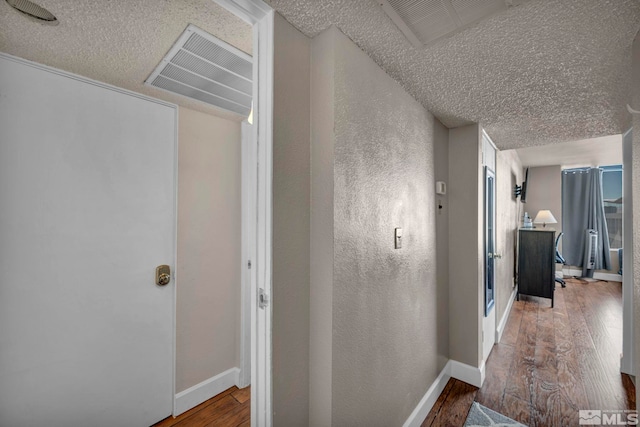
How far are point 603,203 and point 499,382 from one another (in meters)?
5.86

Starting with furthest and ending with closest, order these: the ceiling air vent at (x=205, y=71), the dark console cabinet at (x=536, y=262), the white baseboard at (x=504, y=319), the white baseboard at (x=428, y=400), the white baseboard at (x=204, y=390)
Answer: the dark console cabinet at (x=536, y=262)
the white baseboard at (x=504, y=319)
the white baseboard at (x=204, y=390)
the white baseboard at (x=428, y=400)
the ceiling air vent at (x=205, y=71)

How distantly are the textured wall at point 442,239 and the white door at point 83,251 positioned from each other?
1.98m

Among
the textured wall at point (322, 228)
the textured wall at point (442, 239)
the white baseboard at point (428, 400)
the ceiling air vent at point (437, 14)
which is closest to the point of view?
the ceiling air vent at point (437, 14)

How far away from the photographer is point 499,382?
2.29 metres

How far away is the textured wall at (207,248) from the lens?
1.96m

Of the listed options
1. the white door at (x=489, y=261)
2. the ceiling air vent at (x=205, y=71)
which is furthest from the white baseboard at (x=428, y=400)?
the ceiling air vent at (x=205, y=71)

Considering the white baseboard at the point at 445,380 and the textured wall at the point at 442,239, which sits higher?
the textured wall at the point at 442,239

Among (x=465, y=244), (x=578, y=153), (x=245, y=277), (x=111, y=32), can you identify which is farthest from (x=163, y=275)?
(x=578, y=153)

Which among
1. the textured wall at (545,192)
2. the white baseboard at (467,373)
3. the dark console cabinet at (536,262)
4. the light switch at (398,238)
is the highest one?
the textured wall at (545,192)

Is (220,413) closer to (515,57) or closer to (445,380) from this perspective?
(445,380)

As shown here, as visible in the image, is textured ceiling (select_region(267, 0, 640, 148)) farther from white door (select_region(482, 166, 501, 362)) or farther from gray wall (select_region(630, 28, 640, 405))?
white door (select_region(482, 166, 501, 362))

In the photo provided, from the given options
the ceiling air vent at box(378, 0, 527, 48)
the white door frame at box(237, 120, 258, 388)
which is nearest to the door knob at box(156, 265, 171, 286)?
the white door frame at box(237, 120, 258, 388)

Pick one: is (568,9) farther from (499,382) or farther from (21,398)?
(21,398)

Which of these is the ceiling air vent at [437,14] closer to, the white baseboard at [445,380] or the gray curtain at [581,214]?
the white baseboard at [445,380]
